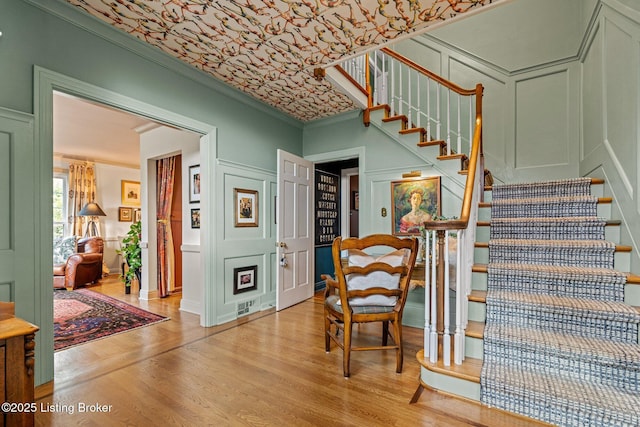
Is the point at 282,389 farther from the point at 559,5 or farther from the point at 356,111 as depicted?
the point at 559,5

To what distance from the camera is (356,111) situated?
173 inches

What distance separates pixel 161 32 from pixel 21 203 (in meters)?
1.75

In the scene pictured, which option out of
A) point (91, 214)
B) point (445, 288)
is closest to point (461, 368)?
point (445, 288)

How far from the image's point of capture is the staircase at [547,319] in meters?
1.74

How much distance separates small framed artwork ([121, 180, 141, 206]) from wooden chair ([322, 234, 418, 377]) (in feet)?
24.9

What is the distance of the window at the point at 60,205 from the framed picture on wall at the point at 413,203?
25.0ft

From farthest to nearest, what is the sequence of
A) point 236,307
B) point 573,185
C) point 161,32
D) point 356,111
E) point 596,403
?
point 356,111, point 236,307, point 573,185, point 161,32, point 596,403

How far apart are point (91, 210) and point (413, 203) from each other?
7010 mm

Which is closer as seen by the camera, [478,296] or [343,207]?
[478,296]

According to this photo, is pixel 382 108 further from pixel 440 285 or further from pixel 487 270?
pixel 440 285

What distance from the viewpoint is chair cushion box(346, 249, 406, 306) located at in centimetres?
243

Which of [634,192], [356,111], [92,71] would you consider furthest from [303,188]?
[634,192]

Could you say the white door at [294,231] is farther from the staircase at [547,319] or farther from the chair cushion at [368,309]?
the staircase at [547,319]

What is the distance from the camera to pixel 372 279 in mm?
2432
